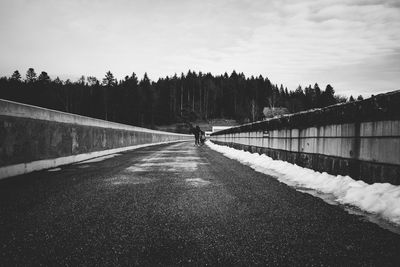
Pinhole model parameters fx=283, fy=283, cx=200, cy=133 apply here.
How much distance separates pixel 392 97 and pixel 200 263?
3.82 meters

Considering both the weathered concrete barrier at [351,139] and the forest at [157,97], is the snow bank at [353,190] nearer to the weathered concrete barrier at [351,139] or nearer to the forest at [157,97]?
the weathered concrete barrier at [351,139]

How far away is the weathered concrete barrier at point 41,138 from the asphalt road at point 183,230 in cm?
186

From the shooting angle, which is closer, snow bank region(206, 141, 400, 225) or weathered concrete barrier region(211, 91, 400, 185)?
snow bank region(206, 141, 400, 225)

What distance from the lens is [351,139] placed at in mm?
5258

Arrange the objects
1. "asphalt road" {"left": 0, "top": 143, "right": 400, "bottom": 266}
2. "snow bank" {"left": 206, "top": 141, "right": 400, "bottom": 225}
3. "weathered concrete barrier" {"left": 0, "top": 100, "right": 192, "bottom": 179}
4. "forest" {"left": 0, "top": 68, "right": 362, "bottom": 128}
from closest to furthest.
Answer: "asphalt road" {"left": 0, "top": 143, "right": 400, "bottom": 266}, "snow bank" {"left": 206, "top": 141, "right": 400, "bottom": 225}, "weathered concrete barrier" {"left": 0, "top": 100, "right": 192, "bottom": 179}, "forest" {"left": 0, "top": 68, "right": 362, "bottom": 128}

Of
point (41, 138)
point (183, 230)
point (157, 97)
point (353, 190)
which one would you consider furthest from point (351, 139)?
point (157, 97)

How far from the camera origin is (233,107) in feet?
415

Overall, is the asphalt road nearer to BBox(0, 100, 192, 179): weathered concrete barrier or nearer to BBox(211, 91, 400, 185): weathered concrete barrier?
BBox(211, 91, 400, 185): weathered concrete barrier

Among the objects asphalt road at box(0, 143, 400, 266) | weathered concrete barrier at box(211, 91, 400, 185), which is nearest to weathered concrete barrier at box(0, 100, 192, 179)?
asphalt road at box(0, 143, 400, 266)

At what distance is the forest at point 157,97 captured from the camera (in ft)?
284

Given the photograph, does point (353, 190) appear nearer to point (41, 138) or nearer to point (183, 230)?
point (183, 230)

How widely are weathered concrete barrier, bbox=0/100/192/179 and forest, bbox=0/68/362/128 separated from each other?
6924 centimetres

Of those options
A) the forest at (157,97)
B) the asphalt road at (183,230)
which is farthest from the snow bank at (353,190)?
the forest at (157,97)

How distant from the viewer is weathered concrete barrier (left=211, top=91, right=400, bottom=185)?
4.16 meters
